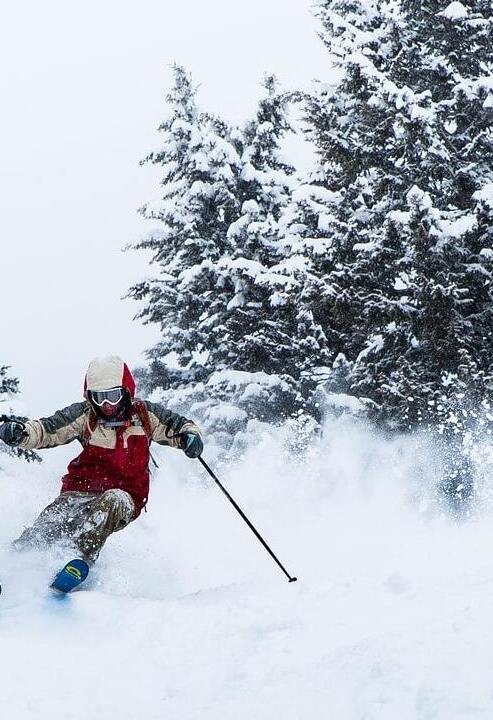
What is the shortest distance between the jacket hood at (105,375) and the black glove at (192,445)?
645 millimetres

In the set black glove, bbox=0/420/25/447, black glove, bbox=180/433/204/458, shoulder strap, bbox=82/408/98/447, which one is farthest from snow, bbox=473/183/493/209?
black glove, bbox=0/420/25/447

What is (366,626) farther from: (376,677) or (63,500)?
Result: (63,500)

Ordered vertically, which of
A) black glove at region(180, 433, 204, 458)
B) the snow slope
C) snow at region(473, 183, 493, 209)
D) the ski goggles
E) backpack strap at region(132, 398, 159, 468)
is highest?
snow at region(473, 183, 493, 209)

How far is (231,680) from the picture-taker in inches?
166

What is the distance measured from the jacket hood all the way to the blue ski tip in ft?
5.32

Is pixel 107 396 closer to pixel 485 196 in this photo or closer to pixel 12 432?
pixel 12 432

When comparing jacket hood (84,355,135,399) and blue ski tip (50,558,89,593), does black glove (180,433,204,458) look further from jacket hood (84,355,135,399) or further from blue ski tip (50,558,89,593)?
blue ski tip (50,558,89,593)

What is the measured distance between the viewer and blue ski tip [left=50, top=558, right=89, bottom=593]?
5531 millimetres

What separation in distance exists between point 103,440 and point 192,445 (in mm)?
745

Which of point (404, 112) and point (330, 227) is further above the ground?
point (404, 112)

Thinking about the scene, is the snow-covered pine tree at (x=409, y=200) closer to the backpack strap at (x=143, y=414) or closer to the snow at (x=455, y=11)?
the snow at (x=455, y=11)

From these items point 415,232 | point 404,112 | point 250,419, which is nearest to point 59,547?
point 415,232

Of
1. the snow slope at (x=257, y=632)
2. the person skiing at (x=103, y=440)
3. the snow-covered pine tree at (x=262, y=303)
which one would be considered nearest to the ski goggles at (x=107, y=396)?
the person skiing at (x=103, y=440)

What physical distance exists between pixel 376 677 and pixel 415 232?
8038 mm
